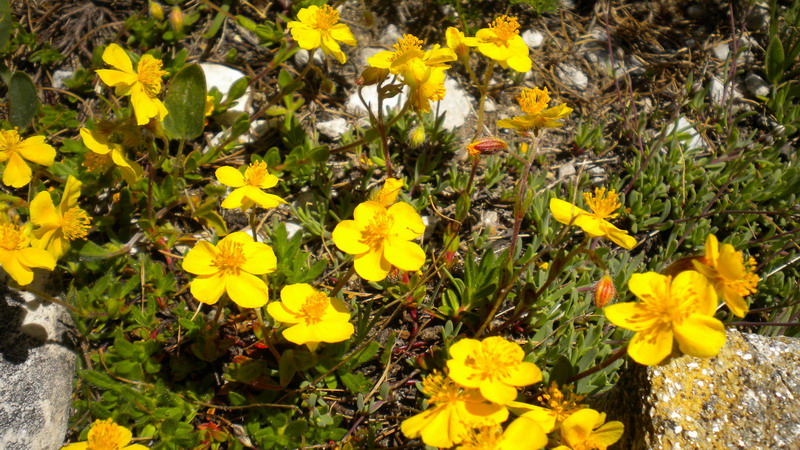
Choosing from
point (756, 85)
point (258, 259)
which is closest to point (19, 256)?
point (258, 259)

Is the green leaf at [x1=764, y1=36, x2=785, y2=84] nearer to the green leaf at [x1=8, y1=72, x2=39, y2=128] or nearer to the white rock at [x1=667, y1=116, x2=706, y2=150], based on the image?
the white rock at [x1=667, y1=116, x2=706, y2=150]

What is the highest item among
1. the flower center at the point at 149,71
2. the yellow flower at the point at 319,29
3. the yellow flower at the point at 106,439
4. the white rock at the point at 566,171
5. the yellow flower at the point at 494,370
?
the yellow flower at the point at 319,29

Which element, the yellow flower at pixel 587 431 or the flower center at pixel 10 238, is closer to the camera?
the yellow flower at pixel 587 431

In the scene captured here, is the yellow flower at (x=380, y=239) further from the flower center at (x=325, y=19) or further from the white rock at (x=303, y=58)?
the white rock at (x=303, y=58)

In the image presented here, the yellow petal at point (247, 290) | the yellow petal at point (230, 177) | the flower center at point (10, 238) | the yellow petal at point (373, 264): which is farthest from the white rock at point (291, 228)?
the flower center at point (10, 238)

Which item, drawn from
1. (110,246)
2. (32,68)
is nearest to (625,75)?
(110,246)

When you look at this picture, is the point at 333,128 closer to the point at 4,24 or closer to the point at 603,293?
the point at 4,24

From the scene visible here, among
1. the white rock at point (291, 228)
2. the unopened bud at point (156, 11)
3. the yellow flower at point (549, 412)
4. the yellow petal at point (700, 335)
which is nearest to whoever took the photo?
the yellow petal at point (700, 335)
